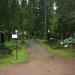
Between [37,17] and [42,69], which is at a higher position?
[37,17]

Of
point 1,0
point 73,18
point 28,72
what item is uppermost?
point 1,0

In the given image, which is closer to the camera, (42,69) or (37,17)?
(42,69)

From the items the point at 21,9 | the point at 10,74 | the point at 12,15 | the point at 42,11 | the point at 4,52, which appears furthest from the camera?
the point at 42,11

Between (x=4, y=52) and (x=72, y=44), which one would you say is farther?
(x=72, y=44)

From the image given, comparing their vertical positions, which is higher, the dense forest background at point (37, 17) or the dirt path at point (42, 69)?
the dense forest background at point (37, 17)

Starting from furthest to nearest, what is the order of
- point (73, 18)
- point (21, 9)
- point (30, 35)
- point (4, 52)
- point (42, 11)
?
point (30, 35), point (42, 11), point (21, 9), point (73, 18), point (4, 52)

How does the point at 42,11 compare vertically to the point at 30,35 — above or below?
above

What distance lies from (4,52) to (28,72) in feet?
31.9

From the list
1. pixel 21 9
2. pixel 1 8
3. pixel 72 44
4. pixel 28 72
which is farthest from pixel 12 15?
pixel 28 72

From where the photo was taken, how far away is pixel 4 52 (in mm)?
24047

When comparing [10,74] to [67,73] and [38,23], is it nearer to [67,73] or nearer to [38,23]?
[67,73]

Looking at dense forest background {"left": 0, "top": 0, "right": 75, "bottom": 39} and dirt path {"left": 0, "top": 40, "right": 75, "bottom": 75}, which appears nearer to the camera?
dirt path {"left": 0, "top": 40, "right": 75, "bottom": 75}

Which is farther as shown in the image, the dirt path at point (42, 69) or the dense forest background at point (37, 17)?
the dense forest background at point (37, 17)

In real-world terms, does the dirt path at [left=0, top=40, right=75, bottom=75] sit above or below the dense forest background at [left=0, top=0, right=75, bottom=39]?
below
